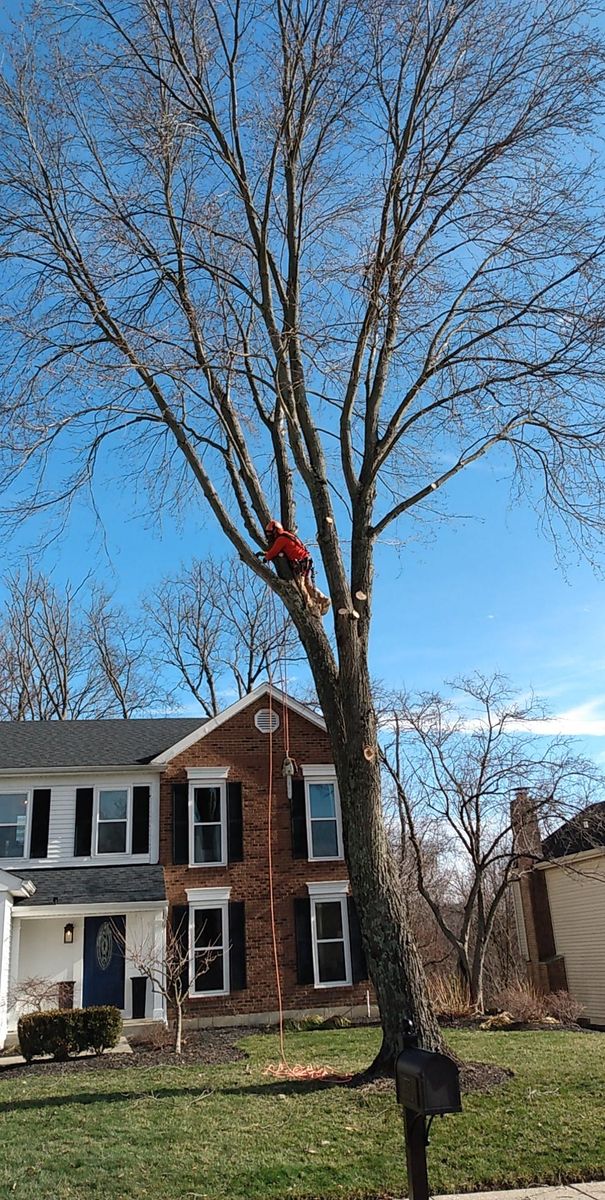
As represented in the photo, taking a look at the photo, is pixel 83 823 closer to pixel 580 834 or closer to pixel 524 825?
pixel 524 825

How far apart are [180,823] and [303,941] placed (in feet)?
Answer: 11.1

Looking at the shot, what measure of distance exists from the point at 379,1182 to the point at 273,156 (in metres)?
9.80

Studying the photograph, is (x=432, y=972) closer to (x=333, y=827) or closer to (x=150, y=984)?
(x=333, y=827)

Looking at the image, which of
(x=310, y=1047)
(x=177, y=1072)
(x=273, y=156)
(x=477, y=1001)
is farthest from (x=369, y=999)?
(x=273, y=156)

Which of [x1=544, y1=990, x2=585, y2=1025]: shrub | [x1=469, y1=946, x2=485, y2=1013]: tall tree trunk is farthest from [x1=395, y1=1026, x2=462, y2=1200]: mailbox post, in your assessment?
[x1=469, y1=946, x2=485, y2=1013]: tall tree trunk

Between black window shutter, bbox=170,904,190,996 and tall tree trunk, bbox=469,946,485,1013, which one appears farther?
black window shutter, bbox=170,904,190,996

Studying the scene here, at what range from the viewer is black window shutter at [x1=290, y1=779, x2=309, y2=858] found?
18547 millimetres

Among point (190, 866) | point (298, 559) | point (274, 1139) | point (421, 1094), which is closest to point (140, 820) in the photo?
point (190, 866)

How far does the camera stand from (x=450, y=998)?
16.9 m

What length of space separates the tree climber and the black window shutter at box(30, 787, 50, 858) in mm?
11088

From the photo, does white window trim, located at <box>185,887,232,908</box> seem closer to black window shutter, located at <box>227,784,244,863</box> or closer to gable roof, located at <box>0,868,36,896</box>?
black window shutter, located at <box>227,784,244,863</box>

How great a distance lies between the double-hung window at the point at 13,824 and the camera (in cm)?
1803

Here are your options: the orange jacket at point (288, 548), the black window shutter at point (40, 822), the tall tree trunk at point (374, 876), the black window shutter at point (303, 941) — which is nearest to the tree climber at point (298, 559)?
the orange jacket at point (288, 548)

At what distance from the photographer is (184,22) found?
9.56 metres
